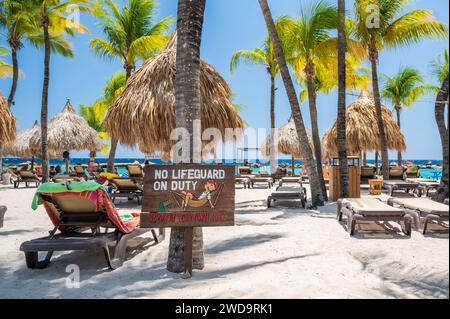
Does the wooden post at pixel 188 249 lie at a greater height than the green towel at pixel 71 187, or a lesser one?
lesser

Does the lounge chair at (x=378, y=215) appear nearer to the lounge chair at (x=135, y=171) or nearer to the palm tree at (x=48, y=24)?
the lounge chair at (x=135, y=171)

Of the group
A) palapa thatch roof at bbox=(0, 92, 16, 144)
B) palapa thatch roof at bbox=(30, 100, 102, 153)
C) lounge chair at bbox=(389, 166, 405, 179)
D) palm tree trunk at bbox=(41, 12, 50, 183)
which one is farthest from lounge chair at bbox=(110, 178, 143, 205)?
palapa thatch roof at bbox=(30, 100, 102, 153)

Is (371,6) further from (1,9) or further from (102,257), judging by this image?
(1,9)

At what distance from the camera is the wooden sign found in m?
3.84

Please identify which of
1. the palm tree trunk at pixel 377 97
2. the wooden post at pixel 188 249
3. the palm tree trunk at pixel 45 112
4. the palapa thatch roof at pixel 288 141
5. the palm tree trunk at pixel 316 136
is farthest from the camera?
the palapa thatch roof at pixel 288 141

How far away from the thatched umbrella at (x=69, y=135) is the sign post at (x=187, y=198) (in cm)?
2101

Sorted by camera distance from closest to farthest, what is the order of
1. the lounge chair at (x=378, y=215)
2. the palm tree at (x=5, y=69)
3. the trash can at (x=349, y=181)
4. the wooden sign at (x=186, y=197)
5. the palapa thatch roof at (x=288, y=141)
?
the wooden sign at (x=186, y=197) < the lounge chair at (x=378, y=215) < the trash can at (x=349, y=181) < the palm tree at (x=5, y=69) < the palapa thatch roof at (x=288, y=141)

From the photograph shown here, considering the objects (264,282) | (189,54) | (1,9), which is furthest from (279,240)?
(1,9)

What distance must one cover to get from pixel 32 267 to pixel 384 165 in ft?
47.9

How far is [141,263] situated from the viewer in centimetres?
457

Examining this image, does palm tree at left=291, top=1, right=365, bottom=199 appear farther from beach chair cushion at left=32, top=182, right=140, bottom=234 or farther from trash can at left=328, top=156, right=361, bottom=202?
beach chair cushion at left=32, top=182, right=140, bottom=234

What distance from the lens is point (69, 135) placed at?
915 inches

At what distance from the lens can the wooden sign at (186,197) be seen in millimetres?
3838

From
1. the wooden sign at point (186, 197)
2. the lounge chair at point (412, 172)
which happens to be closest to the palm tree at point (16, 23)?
the wooden sign at point (186, 197)
